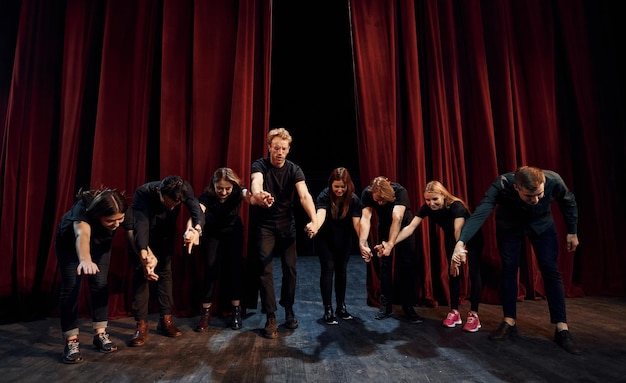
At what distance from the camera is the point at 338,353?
205cm

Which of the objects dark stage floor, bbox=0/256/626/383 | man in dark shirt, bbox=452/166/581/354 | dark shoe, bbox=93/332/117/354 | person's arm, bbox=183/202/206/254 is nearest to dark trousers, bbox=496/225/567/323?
man in dark shirt, bbox=452/166/581/354

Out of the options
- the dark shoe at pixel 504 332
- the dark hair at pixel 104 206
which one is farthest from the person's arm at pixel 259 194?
the dark shoe at pixel 504 332

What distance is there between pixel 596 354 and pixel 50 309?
3773mm

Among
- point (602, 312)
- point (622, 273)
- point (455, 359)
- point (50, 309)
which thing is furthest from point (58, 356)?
point (622, 273)

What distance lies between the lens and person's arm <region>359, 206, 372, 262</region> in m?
2.59

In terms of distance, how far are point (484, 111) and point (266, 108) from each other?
6.59 ft

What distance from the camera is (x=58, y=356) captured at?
209cm

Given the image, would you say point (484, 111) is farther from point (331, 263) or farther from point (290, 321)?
point (290, 321)

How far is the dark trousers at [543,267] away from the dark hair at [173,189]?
2058mm

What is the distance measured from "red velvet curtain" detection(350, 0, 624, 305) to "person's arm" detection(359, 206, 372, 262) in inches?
22.1

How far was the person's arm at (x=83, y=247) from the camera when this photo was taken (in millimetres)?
1855

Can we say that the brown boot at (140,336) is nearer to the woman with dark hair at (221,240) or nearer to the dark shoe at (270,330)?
the woman with dark hair at (221,240)

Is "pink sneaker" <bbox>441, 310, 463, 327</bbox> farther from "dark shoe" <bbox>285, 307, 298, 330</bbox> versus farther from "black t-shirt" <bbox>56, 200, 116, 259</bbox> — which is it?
"black t-shirt" <bbox>56, 200, 116, 259</bbox>

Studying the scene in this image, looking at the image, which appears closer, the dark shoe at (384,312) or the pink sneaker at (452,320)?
the pink sneaker at (452,320)
